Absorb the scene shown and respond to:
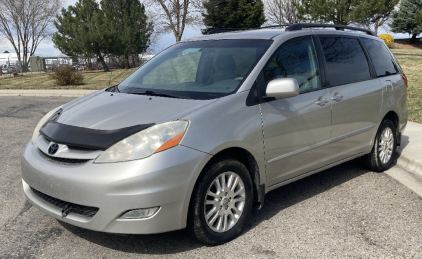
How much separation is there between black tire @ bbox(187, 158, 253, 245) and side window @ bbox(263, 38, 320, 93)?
93 cm

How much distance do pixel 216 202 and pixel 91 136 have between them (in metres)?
1.13

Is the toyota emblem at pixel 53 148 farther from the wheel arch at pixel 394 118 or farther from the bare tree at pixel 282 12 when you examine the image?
the bare tree at pixel 282 12

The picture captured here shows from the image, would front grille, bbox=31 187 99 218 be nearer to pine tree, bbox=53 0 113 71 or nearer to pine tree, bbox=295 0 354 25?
pine tree, bbox=53 0 113 71

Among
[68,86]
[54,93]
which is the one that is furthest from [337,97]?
[68,86]

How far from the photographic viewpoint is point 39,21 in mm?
52312

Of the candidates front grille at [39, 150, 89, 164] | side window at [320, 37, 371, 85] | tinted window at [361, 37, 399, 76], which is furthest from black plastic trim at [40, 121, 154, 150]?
tinted window at [361, 37, 399, 76]

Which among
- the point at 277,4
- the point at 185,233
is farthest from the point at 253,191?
the point at 277,4

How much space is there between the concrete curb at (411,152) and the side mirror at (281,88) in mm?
2899

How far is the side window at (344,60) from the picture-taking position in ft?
16.1

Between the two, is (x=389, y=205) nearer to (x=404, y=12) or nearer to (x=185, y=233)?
(x=185, y=233)

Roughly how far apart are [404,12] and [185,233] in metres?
52.3

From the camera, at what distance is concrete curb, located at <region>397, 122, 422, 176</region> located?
599 centimetres

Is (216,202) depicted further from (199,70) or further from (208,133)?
(199,70)

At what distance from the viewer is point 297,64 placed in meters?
4.55
